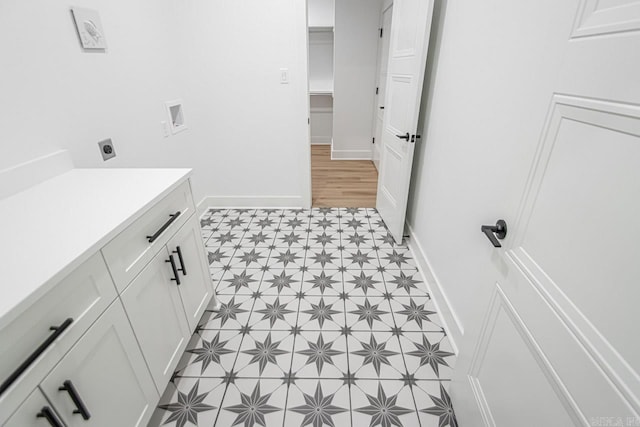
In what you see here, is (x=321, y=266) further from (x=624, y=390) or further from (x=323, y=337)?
(x=624, y=390)

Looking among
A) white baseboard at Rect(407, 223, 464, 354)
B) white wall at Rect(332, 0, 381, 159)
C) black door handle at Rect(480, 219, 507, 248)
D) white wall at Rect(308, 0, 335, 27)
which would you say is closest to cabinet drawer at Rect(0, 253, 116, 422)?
black door handle at Rect(480, 219, 507, 248)

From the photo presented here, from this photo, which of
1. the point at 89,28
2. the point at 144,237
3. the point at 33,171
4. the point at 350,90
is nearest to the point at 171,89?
the point at 89,28

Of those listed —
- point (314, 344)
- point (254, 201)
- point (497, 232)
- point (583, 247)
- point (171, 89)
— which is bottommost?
point (314, 344)

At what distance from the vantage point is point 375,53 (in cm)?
406

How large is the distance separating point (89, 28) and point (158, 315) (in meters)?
1.46

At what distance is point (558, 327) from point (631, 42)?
1.94 feet

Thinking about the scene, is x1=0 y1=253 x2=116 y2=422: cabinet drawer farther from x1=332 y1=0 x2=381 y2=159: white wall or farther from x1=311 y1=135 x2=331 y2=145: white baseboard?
x1=311 y1=135 x2=331 y2=145: white baseboard

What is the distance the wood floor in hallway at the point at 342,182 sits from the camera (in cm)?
331

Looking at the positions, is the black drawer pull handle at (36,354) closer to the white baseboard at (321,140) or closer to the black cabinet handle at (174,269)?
the black cabinet handle at (174,269)

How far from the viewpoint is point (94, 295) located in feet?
2.90

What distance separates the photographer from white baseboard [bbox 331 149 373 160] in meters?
4.65

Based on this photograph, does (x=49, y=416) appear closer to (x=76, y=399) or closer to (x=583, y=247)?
(x=76, y=399)

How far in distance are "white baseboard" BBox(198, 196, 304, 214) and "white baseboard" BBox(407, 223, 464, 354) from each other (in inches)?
49.0

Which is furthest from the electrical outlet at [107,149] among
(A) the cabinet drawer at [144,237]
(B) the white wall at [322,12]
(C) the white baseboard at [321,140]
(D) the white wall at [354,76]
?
(C) the white baseboard at [321,140]
